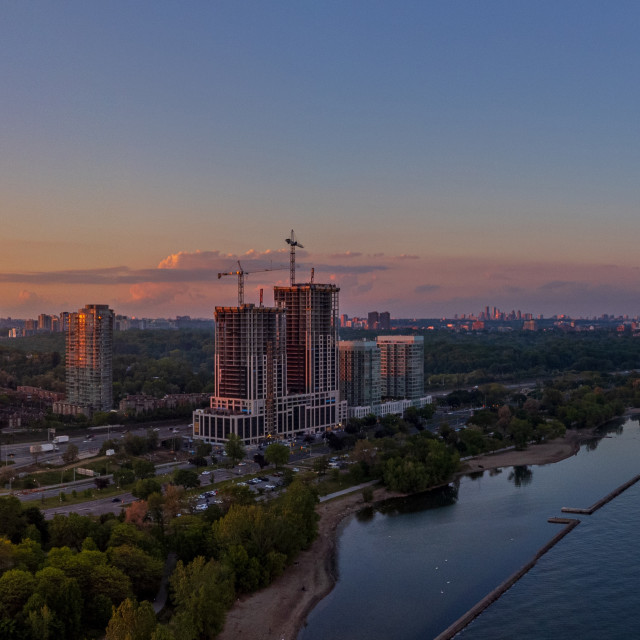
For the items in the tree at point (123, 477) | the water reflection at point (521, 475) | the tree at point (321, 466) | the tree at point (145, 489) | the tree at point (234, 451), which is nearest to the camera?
the tree at point (145, 489)

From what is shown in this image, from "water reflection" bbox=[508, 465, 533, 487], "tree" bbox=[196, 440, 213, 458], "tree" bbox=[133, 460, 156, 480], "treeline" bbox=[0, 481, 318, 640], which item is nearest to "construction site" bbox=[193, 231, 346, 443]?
"tree" bbox=[196, 440, 213, 458]

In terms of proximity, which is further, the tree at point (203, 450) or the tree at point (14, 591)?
the tree at point (203, 450)

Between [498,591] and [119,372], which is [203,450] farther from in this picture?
[119,372]

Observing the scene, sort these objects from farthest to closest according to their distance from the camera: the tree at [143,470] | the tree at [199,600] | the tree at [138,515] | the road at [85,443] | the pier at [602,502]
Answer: the road at [85,443] < the tree at [143,470] < the pier at [602,502] < the tree at [138,515] < the tree at [199,600]

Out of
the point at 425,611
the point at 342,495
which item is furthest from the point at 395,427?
the point at 425,611

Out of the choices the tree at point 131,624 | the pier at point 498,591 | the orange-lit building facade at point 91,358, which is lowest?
Result: the pier at point 498,591

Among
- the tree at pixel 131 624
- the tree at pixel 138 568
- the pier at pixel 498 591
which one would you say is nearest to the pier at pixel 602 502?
the pier at pixel 498 591

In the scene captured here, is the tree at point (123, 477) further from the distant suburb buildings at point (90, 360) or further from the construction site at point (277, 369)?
the distant suburb buildings at point (90, 360)

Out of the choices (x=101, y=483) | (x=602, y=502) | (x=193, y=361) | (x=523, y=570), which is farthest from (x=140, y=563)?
(x=193, y=361)
